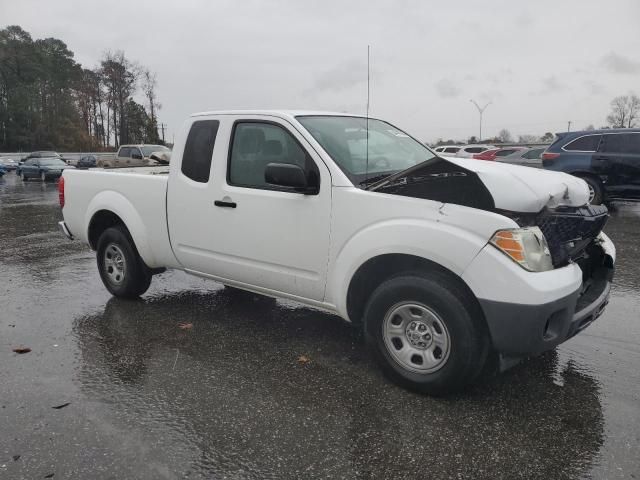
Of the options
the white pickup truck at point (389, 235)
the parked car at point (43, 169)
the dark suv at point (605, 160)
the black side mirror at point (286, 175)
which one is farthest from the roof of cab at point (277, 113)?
the parked car at point (43, 169)

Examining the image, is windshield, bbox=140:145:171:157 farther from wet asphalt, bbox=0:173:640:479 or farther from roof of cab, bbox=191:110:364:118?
roof of cab, bbox=191:110:364:118

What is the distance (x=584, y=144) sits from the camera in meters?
12.3

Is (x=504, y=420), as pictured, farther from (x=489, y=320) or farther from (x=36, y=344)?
(x=36, y=344)

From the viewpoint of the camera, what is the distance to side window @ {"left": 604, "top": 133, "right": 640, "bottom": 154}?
1180cm

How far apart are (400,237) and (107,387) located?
2231mm

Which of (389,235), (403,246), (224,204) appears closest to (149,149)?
(224,204)

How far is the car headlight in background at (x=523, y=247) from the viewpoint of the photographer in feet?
10.4

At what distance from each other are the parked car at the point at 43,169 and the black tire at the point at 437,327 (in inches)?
1172

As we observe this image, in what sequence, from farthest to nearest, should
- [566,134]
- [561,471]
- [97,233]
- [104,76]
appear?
1. [104,76]
2. [566,134]
3. [97,233]
4. [561,471]

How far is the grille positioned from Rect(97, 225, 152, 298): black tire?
151 inches

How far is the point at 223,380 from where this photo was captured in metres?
3.86

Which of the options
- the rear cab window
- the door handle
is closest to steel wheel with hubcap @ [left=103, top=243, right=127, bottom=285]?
the door handle

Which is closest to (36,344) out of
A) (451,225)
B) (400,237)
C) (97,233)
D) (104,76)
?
(97,233)

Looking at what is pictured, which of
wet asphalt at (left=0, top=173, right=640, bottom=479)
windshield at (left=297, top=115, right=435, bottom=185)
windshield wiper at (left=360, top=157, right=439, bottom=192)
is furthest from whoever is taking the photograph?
windshield at (left=297, top=115, right=435, bottom=185)
